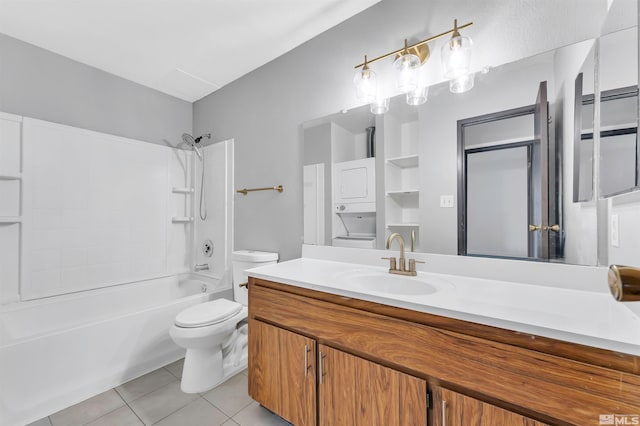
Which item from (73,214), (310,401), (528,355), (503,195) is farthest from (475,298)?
(73,214)

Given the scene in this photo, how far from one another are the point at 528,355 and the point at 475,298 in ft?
0.78

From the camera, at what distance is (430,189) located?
138cm

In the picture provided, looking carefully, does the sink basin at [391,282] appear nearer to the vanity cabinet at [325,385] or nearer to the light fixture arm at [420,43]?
the vanity cabinet at [325,385]

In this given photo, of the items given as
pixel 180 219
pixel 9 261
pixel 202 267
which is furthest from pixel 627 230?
pixel 9 261

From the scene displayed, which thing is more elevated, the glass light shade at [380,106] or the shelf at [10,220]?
the glass light shade at [380,106]

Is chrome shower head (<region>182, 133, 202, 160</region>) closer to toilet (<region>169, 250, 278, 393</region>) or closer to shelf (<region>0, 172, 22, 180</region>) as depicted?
shelf (<region>0, 172, 22, 180</region>)

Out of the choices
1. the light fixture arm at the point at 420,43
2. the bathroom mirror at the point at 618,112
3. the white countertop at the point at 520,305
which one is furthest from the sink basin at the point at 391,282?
the light fixture arm at the point at 420,43

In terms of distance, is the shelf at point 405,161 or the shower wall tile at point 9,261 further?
the shower wall tile at point 9,261

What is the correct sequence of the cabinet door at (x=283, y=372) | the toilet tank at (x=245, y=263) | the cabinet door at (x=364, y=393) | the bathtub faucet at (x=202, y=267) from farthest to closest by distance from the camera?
1. the bathtub faucet at (x=202, y=267)
2. the toilet tank at (x=245, y=263)
3. the cabinet door at (x=283, y=372)
4. the cabinet door at (x=364, y=393)

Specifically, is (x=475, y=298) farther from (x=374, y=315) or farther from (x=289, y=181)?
(x=289, y=181)

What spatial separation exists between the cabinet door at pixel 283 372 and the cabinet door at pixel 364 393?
0.21ft

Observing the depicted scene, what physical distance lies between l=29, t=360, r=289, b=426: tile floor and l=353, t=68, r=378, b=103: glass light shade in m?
1.90

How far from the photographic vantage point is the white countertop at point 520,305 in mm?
659

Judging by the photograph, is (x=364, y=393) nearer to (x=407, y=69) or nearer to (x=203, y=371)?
(x=203, y=371)
